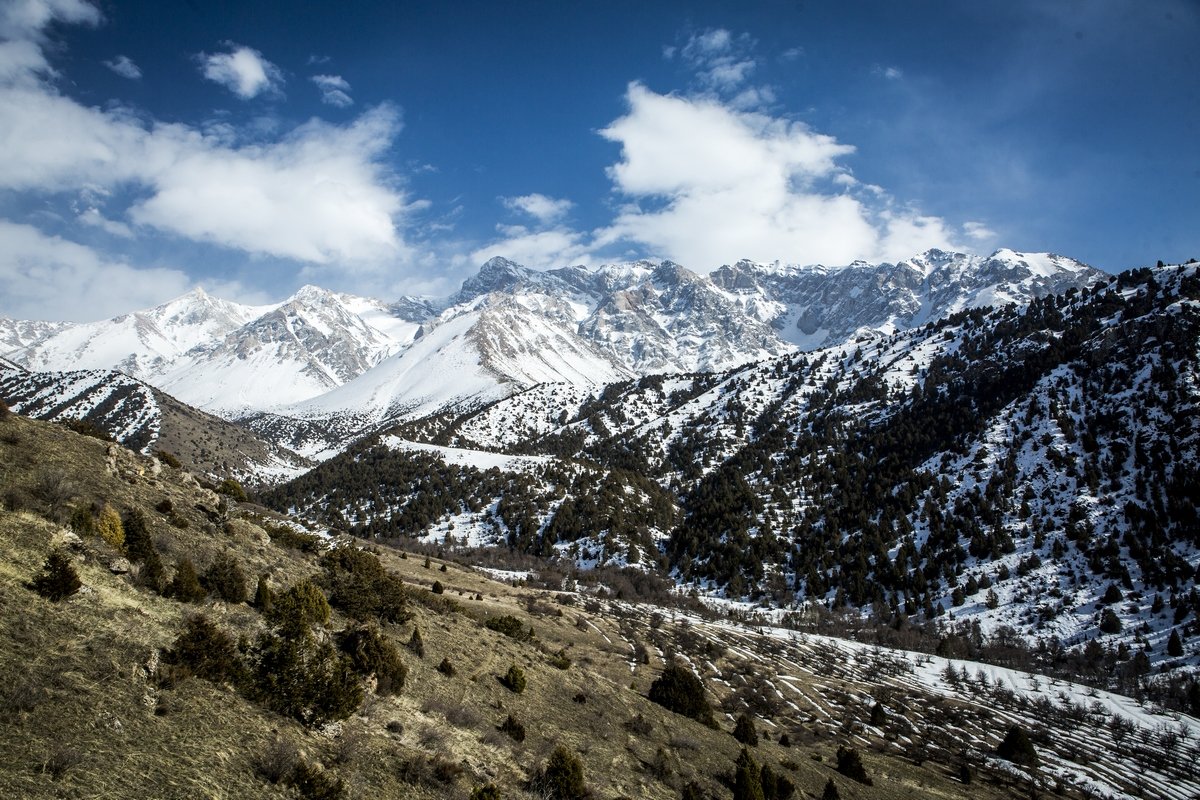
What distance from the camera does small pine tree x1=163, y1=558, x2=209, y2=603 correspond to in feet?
56.3

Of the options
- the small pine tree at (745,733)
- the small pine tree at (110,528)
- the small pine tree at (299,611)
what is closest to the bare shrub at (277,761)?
the small pine tree at (299,611)

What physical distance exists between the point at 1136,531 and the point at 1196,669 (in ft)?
122

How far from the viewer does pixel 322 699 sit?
15.4 meters

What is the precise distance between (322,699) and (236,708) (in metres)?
2.09

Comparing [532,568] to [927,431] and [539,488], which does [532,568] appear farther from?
[927,431]

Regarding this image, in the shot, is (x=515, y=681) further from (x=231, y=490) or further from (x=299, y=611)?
(x=231, y=490)

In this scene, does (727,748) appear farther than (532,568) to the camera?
No

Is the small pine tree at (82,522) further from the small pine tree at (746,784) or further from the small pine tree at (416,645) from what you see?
the small pine tree at (746,784)

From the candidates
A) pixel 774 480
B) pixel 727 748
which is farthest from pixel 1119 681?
Answer: pixel 774 480

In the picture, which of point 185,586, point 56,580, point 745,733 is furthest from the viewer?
point 745,733

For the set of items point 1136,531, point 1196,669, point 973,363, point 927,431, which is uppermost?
point 973,363

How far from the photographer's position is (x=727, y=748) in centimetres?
2570

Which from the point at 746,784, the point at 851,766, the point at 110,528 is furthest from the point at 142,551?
the point at 851,766

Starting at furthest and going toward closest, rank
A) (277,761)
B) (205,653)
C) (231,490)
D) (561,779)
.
Answer: (231,490) → (561,779) → (205,653) → (277,761)
